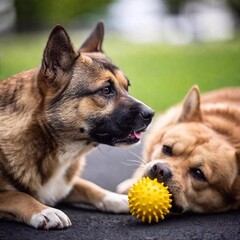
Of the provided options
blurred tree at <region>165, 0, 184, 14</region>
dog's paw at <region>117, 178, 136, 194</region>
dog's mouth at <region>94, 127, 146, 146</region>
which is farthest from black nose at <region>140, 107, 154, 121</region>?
blurred tree at <region>165, 0, 184, 14</region>

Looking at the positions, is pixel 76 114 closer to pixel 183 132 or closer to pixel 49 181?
pixel 49 181

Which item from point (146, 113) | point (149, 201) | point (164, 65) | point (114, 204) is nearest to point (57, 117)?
point (146, 113)

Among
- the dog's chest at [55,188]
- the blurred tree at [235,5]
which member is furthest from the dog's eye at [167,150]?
the blurred tree at [235,5]

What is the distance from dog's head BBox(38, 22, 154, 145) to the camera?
4.52 m

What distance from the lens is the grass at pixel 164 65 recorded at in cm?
1112

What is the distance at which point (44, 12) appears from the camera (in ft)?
74.6

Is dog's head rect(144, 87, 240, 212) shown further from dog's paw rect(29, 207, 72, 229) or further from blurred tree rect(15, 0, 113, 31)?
blurred tree rect(15, 0, 113, 31)

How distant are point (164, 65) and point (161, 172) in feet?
31.3

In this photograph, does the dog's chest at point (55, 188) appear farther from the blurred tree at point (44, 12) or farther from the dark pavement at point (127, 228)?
the blurred tree at point (44, 12)

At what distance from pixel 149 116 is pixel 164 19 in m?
23.7

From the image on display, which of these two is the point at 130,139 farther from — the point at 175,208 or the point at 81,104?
the point at 175,208

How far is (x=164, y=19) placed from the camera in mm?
27672

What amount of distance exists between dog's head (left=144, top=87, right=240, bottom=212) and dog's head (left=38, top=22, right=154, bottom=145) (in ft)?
1.19

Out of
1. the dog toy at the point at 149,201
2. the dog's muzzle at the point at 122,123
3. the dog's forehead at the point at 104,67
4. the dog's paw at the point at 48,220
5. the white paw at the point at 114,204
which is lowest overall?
the white paw at the point at 114,204
